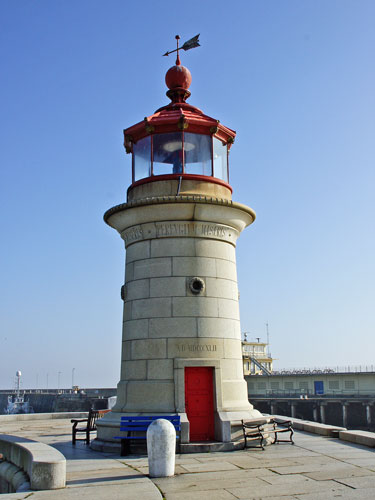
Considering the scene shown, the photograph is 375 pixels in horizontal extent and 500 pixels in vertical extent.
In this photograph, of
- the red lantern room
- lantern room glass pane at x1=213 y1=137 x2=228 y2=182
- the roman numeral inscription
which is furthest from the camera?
lantern room glass pane at x1=213 y1=137 x2=228 y2=182

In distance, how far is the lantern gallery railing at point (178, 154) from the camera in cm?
1462

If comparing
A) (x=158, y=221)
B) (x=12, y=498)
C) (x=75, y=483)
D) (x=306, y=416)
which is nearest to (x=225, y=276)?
(x=158, y=221)

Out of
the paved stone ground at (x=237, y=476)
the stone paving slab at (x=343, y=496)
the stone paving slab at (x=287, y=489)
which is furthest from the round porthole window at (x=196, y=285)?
the stone paving slab at (x=343, y=496)

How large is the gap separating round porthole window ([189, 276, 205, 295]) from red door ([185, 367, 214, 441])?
194 cm

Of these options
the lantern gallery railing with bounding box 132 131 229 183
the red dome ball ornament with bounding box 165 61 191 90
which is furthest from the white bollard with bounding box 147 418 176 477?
the red dome ball ornament with bounding box 165 61 191 90

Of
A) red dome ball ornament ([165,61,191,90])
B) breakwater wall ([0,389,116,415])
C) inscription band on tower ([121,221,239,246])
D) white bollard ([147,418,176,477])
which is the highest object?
red dome ball ornament ([165,61,191,90])

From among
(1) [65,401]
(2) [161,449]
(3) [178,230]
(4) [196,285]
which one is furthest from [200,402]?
(1) [65,401]

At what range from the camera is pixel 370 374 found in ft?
193

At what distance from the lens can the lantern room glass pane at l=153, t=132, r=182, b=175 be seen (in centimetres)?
1465

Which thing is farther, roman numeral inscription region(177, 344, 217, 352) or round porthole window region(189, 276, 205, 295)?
round porthole window region(189, 276, 205, 295)

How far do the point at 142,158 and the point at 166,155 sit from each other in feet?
2.45

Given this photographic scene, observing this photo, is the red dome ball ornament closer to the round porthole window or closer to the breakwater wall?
the round porthole window

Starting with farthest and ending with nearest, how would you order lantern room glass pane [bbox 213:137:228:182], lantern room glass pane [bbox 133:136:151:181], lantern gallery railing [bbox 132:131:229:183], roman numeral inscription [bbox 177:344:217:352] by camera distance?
1. lantern room glass pane [bbox 213:137:228:182]
2. lantern room glass pane [bbox 133:136:151:181]
3. lantern gallery railing [bbox 132:131:229:183]
4. roman numeral inscription [bbox 177:344:217:352]

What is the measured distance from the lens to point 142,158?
15039 millimetres
